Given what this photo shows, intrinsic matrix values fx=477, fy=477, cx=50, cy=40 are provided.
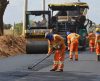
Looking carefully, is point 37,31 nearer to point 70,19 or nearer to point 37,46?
point 37,46

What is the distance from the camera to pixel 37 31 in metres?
31.4

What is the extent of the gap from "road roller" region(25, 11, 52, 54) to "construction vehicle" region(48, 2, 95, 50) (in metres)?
1.80

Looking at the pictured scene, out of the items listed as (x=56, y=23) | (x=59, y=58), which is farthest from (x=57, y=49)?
(x=56, y=23)

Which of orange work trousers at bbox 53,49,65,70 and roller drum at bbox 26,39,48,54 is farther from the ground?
orange work trousers at bbox 53,49,65,70

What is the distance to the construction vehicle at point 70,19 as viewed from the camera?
34.1 m

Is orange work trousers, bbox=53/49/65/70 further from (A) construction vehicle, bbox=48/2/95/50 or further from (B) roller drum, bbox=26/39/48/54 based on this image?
(A) construction vehicle, bbox=48/2/95/50

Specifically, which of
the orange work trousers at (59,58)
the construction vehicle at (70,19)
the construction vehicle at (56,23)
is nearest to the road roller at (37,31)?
the construction vehicle at (56,23)

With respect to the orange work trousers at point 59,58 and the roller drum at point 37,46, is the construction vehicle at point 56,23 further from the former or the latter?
the orange work trousers at point 59,58

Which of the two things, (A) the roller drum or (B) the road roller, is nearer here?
(A) the roller drum

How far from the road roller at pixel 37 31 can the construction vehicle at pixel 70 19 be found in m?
1.80

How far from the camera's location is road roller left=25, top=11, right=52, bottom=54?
30922 millimetres

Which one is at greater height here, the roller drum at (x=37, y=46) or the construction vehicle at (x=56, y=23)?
the construction vehicle at (x=56, y=23)

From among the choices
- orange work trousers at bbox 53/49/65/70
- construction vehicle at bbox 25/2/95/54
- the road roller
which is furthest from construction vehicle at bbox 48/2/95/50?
orange work trousers at bbox 53/49/65/70

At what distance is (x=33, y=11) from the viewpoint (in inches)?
1257
